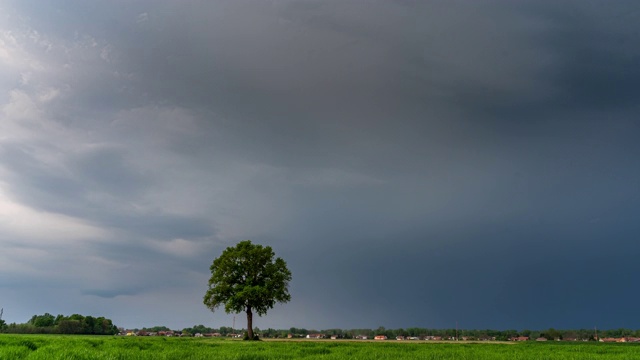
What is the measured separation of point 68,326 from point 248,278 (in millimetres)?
104217

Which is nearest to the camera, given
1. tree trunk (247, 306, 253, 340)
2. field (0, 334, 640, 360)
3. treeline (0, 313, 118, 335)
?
field (0, 334, 640, 360)

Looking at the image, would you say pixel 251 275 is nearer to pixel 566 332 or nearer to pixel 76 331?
pixel 76 331

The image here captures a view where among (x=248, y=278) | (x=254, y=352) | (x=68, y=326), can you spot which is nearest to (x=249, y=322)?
(x=248, y=278)

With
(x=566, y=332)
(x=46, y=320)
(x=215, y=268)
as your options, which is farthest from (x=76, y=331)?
(x=566, y=332)

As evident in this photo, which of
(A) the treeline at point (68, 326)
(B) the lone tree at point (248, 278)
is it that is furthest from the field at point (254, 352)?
(A) the treeline at point (68, 326)

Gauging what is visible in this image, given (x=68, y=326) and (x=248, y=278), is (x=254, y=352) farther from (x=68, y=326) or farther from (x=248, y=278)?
(x=68, y=326)

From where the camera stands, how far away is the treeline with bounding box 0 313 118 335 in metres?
128

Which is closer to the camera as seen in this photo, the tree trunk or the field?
the field

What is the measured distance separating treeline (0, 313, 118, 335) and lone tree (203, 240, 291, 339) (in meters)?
88.0

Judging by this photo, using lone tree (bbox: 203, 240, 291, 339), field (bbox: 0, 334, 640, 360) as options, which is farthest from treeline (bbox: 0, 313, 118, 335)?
field (bbox: 0, 334, 640, 360)

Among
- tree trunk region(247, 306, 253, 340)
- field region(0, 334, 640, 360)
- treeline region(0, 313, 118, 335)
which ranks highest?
field region(0, 334, 640, 360)

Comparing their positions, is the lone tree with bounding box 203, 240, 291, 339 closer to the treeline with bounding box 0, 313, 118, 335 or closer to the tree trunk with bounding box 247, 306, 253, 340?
the tree trunk with bounding box 247, 306, 253, 340

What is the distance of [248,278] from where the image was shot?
65.8 m

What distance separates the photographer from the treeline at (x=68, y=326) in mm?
128375
